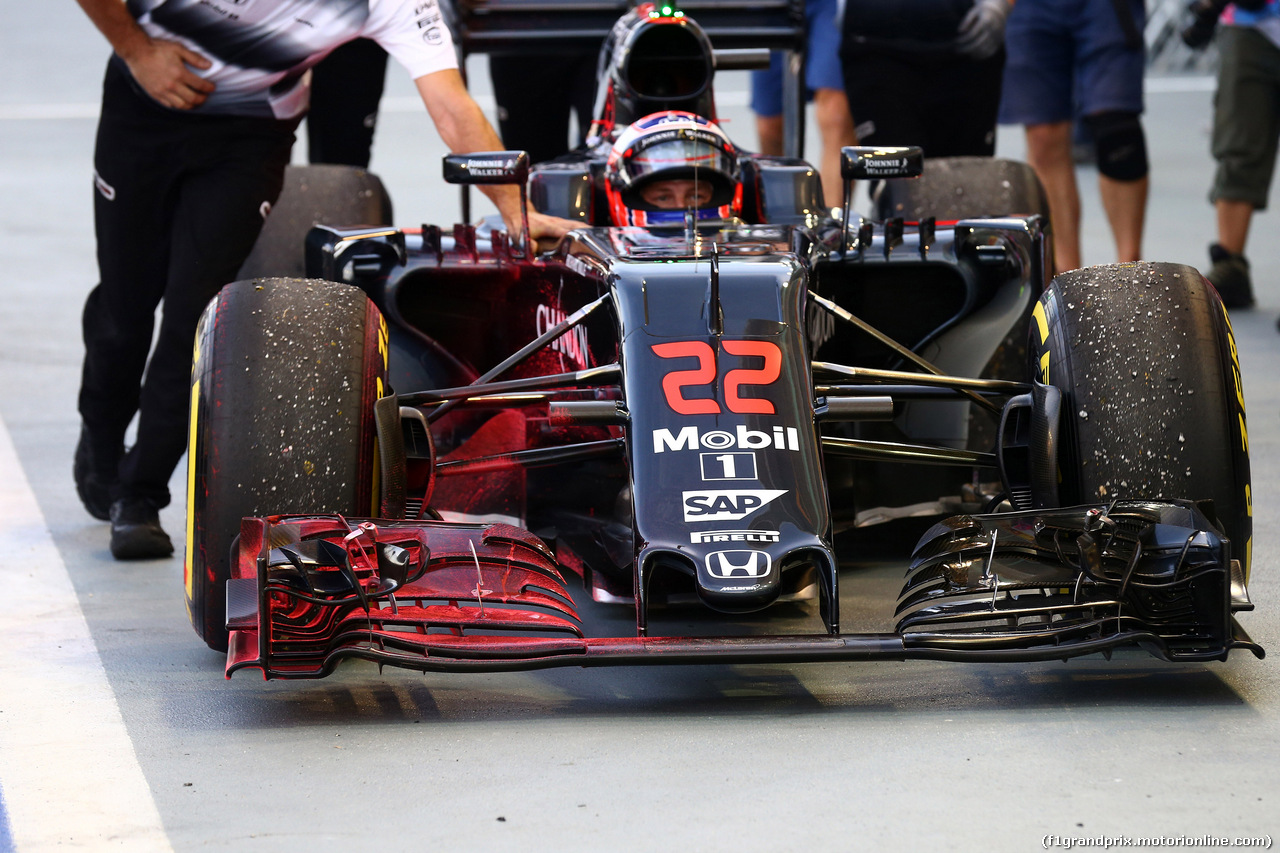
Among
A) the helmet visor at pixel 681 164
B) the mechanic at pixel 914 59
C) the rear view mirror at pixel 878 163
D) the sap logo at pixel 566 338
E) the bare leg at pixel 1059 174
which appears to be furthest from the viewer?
the bare leg at pixel 1059 174

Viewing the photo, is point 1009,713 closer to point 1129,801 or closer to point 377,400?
point 1129,801

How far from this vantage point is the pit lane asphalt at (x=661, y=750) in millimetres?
2924

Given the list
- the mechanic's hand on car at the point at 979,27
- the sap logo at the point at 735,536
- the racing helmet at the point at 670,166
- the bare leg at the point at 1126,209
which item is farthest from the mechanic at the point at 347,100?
the sap logo at the point at 735,536

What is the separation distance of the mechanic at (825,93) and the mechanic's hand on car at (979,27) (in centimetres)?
100

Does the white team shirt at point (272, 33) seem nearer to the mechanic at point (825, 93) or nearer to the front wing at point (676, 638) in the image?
the front wing at point (676, 638)

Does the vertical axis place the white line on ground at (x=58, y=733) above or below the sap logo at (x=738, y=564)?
below

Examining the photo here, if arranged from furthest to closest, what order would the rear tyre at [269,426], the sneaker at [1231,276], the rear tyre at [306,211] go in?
1. the sneaker at [1231,276]
2. the rear tyre at [306,211]
3. the rear tyre at [269,426]

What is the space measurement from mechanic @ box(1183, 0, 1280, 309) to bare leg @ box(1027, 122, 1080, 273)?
761mm

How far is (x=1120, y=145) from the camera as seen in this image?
8.05m

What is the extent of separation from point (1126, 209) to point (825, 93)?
1.53 metres

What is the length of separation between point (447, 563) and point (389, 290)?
1471 mm

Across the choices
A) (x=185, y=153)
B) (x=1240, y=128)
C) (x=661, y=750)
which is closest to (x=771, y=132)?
(x=1240, y=128)

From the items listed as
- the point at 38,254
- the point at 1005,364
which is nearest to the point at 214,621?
the point at 1005,364

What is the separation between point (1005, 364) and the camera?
16.0ft
